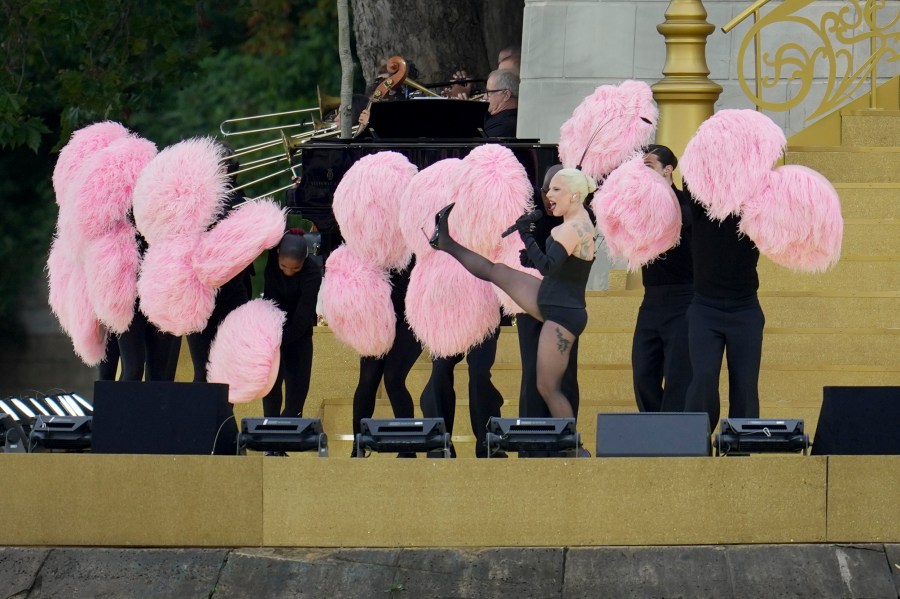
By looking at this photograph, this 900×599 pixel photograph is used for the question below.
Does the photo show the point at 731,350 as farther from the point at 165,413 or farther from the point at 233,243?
the point at 165,413

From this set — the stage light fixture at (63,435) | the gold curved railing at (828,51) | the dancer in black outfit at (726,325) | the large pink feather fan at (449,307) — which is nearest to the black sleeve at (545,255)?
the large pink feather fan at (449,307)

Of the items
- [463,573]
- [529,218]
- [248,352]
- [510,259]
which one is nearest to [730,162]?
[529,218]

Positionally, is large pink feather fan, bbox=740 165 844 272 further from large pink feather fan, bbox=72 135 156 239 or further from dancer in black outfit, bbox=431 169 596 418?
large pink feather fan, bbox=72 135 156 239

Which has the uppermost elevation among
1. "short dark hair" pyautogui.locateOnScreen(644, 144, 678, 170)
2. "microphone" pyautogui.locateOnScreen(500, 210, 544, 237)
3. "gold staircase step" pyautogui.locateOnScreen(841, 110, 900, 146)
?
"gold staircase step" pyautogui.locateOnScreen(841, 110, 900, 146)

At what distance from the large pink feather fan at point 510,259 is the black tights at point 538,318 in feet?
0.75

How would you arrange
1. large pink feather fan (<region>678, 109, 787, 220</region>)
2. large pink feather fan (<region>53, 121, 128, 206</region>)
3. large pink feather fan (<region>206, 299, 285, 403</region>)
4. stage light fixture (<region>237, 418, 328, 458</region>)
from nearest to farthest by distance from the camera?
stage light fixture (<region>237, 418, 328, 458</region>) < large pink feather fan (<region>678, 109, 787, 220</region>) < large pink feather fan (<region>206, 299, 285, 403</region>) < large pink feather fan (<region>53, 121, 128, 206</region>)

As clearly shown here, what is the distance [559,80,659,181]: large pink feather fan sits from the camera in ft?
33.1

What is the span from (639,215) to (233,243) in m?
1.93

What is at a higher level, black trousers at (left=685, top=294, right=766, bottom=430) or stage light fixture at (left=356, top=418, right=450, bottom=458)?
black trousers at (left=685, top=294, right=766, bottom=430)

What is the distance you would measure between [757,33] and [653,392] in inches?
149

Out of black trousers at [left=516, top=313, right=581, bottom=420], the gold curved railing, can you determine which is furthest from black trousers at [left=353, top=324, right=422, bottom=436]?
the gold curved railing

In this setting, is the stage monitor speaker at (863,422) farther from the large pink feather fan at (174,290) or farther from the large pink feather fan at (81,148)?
the large pink feather fan at (81,148)

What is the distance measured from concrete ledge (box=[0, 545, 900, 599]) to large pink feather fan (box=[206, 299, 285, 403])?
4.70ft

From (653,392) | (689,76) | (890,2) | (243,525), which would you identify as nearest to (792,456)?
(653,392)
